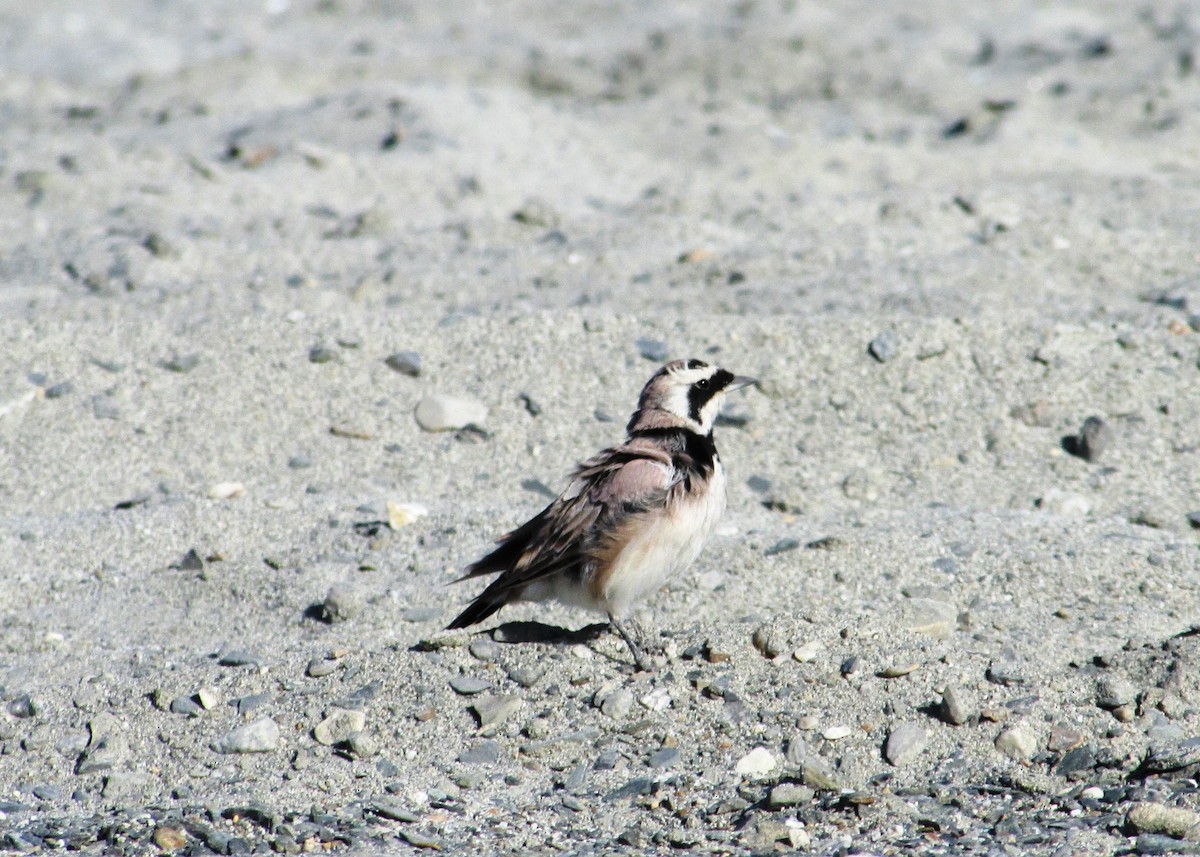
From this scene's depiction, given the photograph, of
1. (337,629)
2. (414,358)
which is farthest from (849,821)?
(414,358)

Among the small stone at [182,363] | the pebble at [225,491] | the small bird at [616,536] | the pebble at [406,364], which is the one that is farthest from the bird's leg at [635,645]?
the small stone at [182,363]

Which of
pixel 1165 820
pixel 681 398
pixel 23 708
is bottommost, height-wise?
pixel 23 708

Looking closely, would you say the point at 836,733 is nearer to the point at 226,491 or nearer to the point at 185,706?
the point at 185,706

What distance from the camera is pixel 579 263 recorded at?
26.6 feet

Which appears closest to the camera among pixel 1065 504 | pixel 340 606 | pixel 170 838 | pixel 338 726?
pixel 170 838

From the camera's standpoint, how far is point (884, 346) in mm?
7098

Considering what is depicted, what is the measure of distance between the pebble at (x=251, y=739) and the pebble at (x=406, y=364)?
9.14ft

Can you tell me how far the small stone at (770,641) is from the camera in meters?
4.84

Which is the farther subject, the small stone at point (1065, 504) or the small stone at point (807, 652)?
the small stone at point (1065, 504)

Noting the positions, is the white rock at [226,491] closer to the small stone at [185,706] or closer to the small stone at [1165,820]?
the small stone at [185,706]

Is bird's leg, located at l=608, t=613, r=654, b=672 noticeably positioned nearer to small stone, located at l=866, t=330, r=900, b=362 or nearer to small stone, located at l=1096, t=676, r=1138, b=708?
small stone, located at l=1096, t=676, r=1138, b=708

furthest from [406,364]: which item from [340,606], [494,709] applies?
[494,709]

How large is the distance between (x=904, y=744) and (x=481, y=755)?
129cm

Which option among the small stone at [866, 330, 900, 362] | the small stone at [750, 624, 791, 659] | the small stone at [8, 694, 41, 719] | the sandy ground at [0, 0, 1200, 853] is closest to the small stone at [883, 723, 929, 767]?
the sandy ground at [0, 0, 1200, 853]
